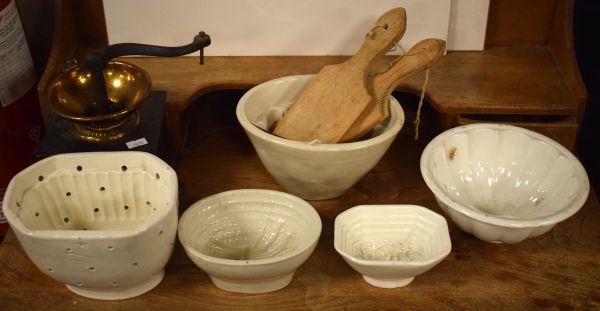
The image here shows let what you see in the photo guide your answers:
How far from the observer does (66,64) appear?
109 cm

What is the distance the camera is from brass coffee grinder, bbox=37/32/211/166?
94 centimetres

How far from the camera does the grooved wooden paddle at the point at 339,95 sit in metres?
0.98

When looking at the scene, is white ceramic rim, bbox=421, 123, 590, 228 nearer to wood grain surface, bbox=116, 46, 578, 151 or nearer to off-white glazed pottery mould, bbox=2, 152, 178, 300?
wood grain surface, bbox=116, 46, 578, 151

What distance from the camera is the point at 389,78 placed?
980mm

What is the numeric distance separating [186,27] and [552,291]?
0.66 meters

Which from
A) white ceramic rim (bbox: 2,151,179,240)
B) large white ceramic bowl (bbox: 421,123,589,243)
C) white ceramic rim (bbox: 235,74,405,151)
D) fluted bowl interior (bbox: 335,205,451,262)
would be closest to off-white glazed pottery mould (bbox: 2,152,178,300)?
white ceramic rim (bbox: 2,151,179,240)

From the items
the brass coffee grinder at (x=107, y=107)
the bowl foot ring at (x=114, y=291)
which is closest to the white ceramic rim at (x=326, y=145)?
the brass coffee grinder at (x=107, y=107)

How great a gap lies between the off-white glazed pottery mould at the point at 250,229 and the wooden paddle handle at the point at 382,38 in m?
0.21

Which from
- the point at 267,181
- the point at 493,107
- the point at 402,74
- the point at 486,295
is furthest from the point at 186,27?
the point at 486,295

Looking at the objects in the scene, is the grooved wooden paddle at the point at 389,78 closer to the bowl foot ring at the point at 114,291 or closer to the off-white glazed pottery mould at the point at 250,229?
the off-white glazed pottery mould at the point at 250,229

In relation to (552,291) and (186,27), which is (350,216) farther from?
(186,27)

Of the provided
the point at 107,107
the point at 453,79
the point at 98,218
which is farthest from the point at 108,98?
the point at 453,79

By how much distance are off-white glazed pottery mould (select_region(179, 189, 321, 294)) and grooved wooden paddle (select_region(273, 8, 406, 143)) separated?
4.0 inches

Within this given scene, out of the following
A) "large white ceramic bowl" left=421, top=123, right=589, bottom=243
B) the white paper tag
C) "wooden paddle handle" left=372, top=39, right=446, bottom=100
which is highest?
"wooden paddle handle" left=372, top=39, right=446, bottom=100
